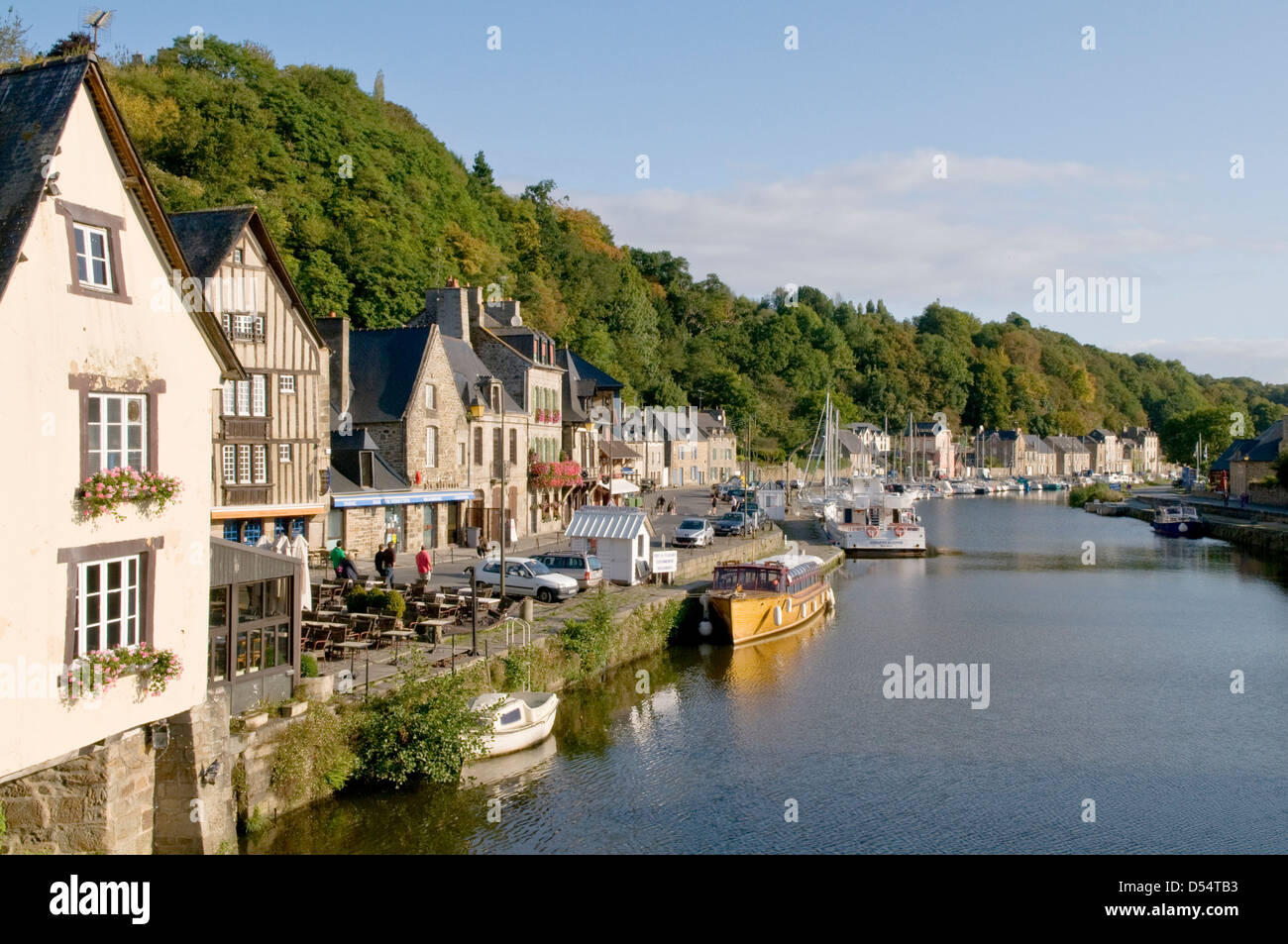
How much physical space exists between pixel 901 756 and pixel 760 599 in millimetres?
11201

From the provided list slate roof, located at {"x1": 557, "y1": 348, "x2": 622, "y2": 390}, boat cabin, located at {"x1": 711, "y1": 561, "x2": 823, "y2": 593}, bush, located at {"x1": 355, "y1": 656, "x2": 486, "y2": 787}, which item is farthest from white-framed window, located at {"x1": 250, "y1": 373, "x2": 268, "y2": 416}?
slate roof, located at {"x1": 557, "y1": 348, "x2": 622, "y2": 390}

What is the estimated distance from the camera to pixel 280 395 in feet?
93.7

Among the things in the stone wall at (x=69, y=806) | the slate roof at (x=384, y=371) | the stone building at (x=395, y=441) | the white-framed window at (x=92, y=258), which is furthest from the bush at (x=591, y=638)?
the white-framed window at (x=92, y=258)

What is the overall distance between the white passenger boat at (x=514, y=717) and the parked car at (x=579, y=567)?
31.6 feet

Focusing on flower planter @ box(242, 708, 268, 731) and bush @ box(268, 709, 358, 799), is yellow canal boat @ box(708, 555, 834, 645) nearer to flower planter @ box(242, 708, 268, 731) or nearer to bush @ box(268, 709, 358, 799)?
bush @ box(268, 709, 358, 799)

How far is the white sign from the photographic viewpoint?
32.4 metres

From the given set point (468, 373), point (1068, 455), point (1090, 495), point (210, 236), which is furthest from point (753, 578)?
point (1068, 455)

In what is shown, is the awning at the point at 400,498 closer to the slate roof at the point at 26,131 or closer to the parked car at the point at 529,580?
the parked car at the point at 529,580

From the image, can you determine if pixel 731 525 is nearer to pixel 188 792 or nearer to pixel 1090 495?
pixel 188 792

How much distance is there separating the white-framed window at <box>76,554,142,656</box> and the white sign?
71.5 feet

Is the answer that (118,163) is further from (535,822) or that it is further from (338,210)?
(338,210)

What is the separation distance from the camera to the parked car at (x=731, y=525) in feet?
160
